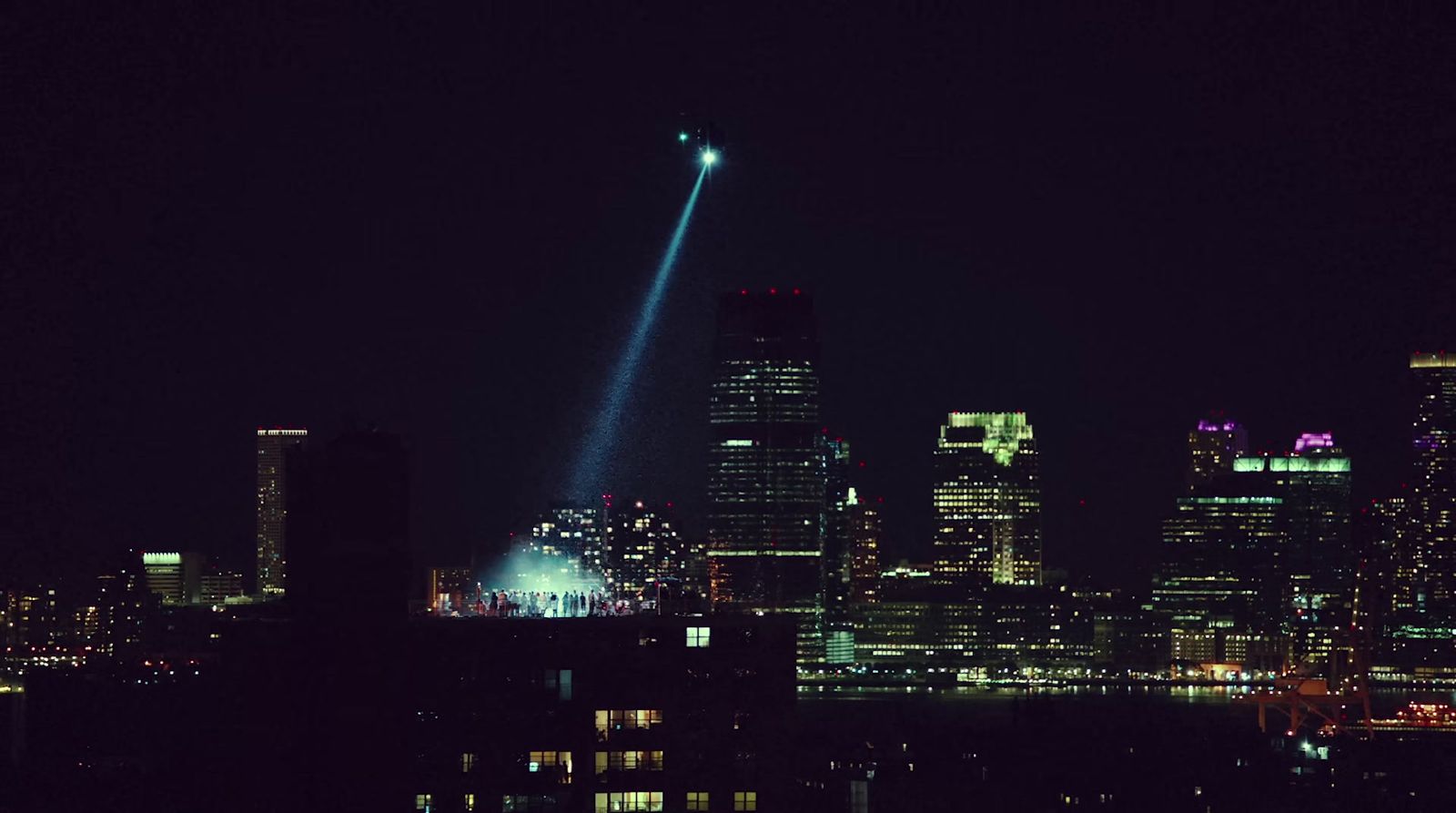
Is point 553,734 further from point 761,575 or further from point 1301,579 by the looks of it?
point 1301,579

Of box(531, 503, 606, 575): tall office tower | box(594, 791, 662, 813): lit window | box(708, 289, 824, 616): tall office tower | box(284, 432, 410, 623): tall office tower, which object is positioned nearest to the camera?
box(284, 432, 410, 623): tall office tower

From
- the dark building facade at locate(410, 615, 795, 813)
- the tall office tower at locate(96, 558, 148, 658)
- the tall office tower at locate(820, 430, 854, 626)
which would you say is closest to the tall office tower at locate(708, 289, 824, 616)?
the tall office tower at locate(820, 430, 854, 626)

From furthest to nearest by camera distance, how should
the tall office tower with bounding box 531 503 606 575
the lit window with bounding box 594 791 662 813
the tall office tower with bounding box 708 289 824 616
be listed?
the tall office tower with bounding box 708 289 824 616 → the tall office tower with bounding box 531 503 606 575 → the lit window with bounding box 594 791 662 813

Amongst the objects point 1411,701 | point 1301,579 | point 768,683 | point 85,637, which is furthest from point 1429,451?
point 768,683

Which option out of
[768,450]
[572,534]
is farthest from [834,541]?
[572,534]

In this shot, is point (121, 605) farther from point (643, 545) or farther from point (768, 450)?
point (768, 450)

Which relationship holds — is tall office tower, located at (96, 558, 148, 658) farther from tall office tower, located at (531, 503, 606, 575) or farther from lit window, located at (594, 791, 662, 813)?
lit window, located at (594, 791, 662, 813)

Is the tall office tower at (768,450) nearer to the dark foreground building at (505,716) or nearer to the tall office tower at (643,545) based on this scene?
the tall office tower at (643,545)
